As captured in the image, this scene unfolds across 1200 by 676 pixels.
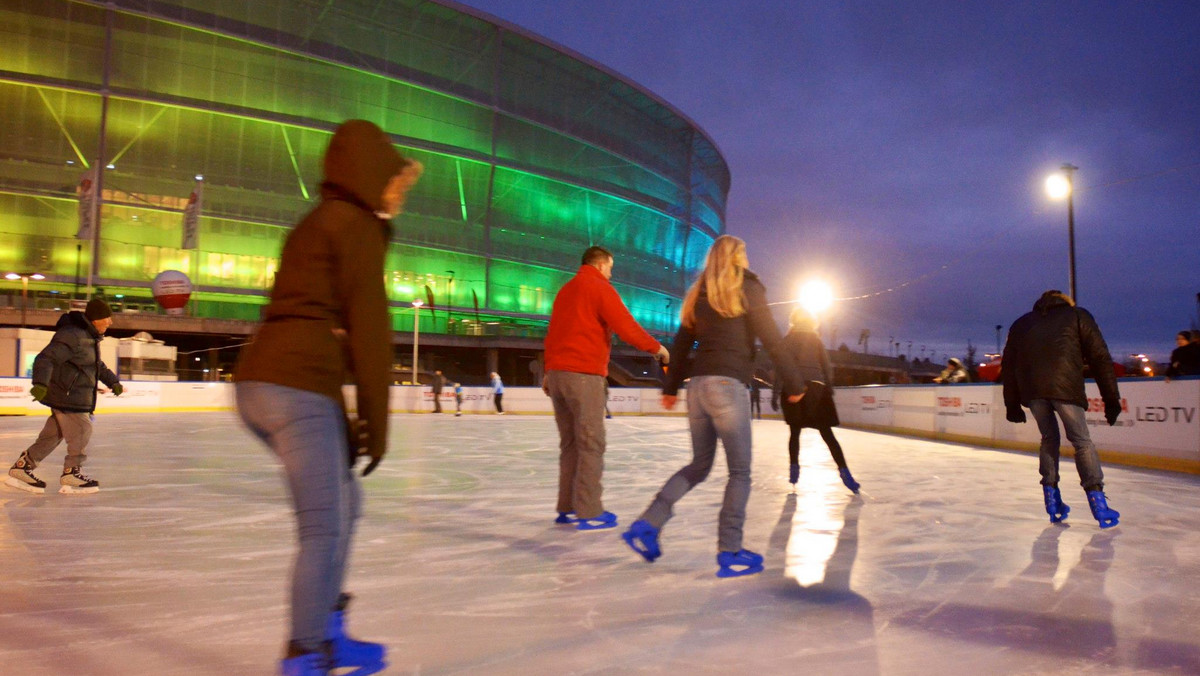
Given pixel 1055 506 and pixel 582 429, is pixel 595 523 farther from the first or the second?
pixel 1055 506

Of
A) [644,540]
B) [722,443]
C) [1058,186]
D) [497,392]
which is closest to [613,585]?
[644,540]

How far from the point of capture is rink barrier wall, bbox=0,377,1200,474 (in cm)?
1098

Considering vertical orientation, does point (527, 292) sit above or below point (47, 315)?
above

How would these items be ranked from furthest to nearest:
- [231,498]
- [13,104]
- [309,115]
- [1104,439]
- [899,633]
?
[309,115], [13,104], [1104,439], [231,498], [899,633]

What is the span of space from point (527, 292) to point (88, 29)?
2759 centimetres

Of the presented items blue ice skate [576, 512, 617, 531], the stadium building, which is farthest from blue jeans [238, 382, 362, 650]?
the stadium building

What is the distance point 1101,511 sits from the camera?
5.54 meters

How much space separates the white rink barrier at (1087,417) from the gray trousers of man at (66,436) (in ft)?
28.8

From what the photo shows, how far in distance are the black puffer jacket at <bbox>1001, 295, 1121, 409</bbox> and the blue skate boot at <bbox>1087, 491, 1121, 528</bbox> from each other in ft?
2.03

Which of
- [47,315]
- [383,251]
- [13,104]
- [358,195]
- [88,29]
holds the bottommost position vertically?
[383,251]

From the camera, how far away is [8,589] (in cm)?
350

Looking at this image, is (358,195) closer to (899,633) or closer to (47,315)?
(899,633)

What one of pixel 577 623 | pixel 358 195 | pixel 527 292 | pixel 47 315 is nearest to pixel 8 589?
pixel 577 623

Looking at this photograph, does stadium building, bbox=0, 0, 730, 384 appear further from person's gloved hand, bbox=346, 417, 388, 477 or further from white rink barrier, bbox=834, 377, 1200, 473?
person's gloved hand, bbox=346, 417, 388, 477
